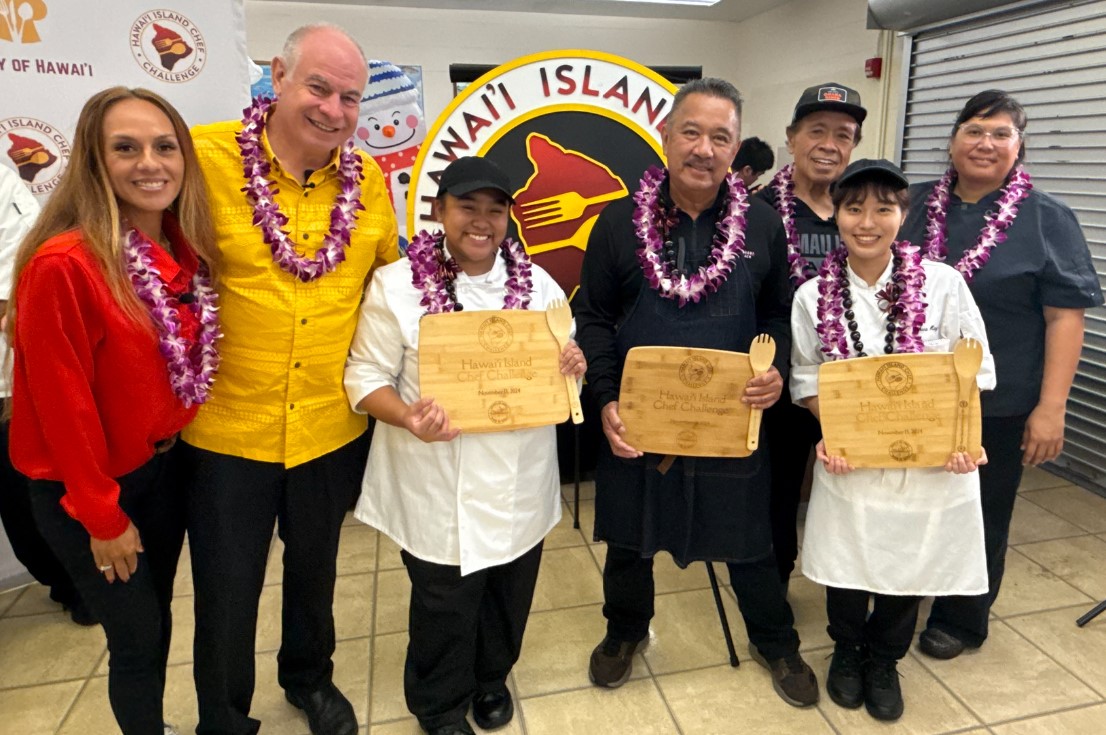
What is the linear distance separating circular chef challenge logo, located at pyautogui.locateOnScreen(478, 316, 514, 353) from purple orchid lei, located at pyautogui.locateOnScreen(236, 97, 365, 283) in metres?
0.35

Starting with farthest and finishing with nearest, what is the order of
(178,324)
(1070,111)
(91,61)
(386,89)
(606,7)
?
(606,7), (1070,111), (386,89), (91,61), (178,324)

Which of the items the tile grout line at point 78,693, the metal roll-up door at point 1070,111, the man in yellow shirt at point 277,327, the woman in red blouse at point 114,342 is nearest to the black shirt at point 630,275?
the man in yellow shirt at point 277,327

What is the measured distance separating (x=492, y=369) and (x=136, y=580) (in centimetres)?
87

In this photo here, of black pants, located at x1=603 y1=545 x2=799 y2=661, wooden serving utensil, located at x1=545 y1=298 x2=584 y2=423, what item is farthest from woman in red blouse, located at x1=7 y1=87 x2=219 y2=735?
black pants, located at x1=603 y1=545 x2=799 y2=661

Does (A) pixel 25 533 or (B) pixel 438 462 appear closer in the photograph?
(B) pixel 438 462

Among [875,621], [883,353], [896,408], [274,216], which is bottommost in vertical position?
[875,621]

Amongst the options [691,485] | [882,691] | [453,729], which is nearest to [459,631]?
[453,729]

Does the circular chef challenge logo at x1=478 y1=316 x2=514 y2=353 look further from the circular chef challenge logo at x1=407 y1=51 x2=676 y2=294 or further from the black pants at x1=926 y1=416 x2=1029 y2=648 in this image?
the black pants at x1=926 y1=416 x2=1029 y2=648

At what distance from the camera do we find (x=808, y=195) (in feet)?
7.20

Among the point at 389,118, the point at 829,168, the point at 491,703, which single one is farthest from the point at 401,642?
the point at 389,118

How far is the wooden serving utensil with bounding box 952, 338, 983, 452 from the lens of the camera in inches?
65.3

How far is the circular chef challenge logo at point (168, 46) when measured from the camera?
2445 millimetres

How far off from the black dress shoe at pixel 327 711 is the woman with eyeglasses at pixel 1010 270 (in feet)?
6.35

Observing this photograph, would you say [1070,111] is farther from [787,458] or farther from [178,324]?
[178,324]
